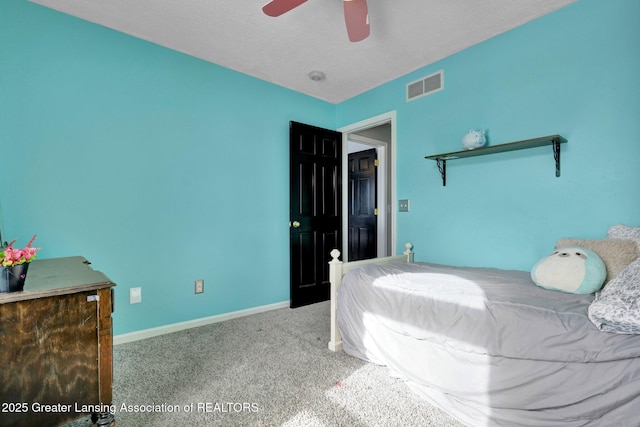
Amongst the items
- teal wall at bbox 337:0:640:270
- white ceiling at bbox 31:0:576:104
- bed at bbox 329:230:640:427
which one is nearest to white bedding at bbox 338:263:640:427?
bed at bbox 329:230:640:427

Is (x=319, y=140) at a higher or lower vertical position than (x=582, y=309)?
higher

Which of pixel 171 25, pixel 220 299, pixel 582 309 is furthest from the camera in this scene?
pixel 220 299

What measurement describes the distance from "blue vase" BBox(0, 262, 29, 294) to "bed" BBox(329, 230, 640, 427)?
163 centimetres

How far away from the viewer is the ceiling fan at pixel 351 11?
1.68 m

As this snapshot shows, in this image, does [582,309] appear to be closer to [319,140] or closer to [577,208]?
[577,208]

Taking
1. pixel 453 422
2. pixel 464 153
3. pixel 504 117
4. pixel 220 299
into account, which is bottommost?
pixel 453 422

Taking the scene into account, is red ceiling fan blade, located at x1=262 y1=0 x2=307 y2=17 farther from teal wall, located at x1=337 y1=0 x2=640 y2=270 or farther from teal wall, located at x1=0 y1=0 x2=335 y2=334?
teal wall, located at x1=337 y1=0 x2=640 y2=270

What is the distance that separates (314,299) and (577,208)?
2571mm

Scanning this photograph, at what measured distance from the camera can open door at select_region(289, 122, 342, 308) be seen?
3.34m

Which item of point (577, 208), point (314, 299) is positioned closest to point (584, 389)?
point (577, 208)

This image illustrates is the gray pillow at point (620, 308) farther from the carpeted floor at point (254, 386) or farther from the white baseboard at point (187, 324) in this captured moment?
the white baseboard at point (187, 324)

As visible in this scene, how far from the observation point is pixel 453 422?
1.46 m

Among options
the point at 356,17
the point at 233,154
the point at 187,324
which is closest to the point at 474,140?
the point at 356,17

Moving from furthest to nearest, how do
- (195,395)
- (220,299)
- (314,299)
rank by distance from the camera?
(314,299) → (220,299) → (195,395)
